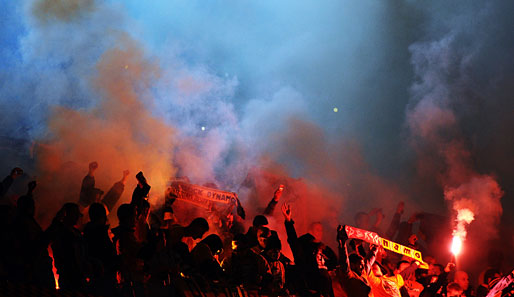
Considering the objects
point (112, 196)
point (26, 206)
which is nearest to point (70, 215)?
point (26, 206)

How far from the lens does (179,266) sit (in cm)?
439

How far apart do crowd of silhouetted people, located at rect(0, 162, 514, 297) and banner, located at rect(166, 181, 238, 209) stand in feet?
1.59

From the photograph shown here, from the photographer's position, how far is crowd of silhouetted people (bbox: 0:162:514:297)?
12.7ft

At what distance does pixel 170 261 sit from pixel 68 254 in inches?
33.4

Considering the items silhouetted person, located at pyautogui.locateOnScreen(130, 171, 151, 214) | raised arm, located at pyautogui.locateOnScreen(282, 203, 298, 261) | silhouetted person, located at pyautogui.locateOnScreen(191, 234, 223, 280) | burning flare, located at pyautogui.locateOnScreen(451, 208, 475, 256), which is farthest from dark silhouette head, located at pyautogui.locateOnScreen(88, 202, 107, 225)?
burning flare, located at pyautogui.locateOnScreen(451, 208, 475, 256)

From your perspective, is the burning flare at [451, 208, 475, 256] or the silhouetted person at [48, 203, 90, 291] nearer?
the silhouetted person at [48, 203, 90, 291]

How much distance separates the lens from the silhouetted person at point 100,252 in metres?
3.85

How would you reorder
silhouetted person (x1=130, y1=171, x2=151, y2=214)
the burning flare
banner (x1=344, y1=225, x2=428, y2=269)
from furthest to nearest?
the burning flare, banner (x1=344, y1=225, x2=428, y2=269), silhouetted person (x1=130, y1=171, x2=151, y2=214)

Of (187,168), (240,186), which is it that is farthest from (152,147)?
(240,186)

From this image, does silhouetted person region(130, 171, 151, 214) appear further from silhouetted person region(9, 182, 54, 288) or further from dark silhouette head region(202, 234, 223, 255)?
silhouetted person region(9, 182, 54, 288)

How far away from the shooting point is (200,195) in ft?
24.2

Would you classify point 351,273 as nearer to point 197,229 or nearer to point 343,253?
point 343,253

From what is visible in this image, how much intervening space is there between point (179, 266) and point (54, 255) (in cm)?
105

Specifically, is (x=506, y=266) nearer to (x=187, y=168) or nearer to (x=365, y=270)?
(x=365, y=270)
